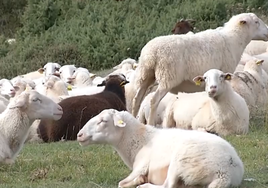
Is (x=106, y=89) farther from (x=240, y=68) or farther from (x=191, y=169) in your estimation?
(x=191, y=169)

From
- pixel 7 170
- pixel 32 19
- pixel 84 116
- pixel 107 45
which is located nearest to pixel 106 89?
pixel 84 116

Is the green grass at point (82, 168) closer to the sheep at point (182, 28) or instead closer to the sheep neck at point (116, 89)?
the sheep neck at point (116, 89)

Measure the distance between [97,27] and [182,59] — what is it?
15.3 meters

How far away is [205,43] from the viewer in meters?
12.8

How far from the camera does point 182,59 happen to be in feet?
40.7

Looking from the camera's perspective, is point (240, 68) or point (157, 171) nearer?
point (157, 171)

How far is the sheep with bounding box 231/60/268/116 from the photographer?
46.1 ft

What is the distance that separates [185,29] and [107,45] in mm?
5549

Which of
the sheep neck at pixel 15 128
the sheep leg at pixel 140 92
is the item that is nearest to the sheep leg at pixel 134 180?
the sheep neck at pixel 15 128

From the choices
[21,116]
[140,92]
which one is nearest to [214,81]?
[140,92]

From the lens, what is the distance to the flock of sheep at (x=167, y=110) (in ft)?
23.9

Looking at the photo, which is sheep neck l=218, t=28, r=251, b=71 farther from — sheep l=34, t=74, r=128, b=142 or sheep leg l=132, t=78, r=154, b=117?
sheep l=34, t=74, r=128, b=142

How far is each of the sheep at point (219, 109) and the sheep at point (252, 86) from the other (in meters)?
1.56

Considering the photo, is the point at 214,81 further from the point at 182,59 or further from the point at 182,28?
the point at 182,28
